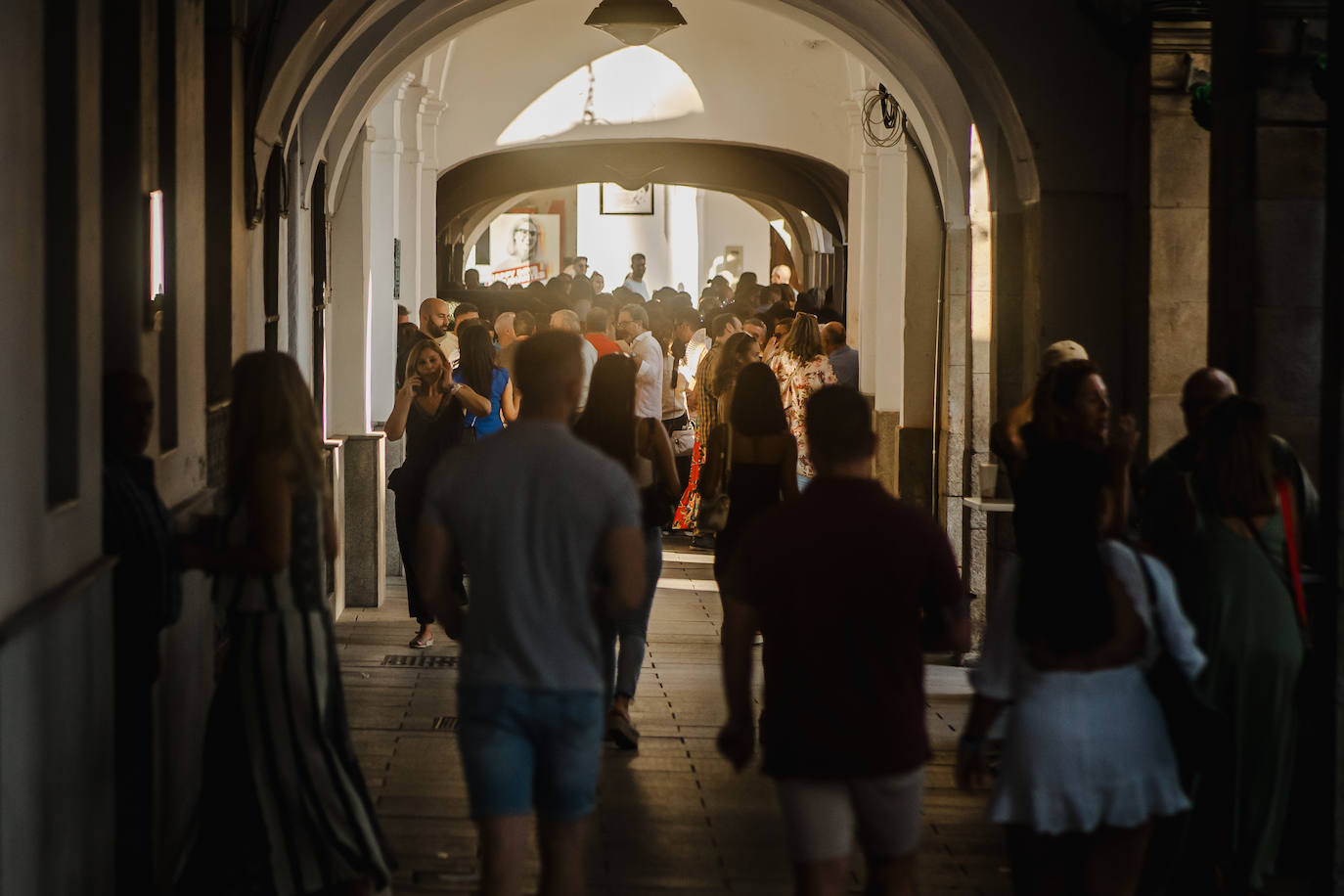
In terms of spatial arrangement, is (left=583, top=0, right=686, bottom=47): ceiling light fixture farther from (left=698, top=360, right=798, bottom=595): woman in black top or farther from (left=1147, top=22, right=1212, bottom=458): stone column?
(left=698, top=360, right=798, bottom=595): woman in black top

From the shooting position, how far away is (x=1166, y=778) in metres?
4.05

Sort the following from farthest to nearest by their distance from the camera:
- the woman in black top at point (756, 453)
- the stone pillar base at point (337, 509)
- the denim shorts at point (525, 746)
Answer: the stone pillar base at point (337, 509) → the woman in black top at point (756, 453) → the denim shorts at point (525, 746)

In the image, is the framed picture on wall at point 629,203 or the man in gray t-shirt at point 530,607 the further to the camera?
the framed picture on wall at point 629,203

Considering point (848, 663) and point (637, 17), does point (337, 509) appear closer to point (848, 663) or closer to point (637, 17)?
point (637, 17)

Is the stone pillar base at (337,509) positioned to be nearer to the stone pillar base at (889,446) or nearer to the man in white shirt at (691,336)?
the stone pillar base at (889,446)

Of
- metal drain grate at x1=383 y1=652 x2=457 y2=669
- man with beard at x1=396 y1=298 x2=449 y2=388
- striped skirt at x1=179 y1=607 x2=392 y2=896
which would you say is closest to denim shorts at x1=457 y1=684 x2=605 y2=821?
striped skirt at x1=179 y1=607 x2=392 y2=896

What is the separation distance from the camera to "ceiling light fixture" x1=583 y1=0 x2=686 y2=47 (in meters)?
A: 11.8

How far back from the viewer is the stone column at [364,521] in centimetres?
1153

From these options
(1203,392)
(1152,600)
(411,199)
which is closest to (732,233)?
(411,199)

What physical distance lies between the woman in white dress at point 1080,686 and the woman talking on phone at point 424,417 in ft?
18.3

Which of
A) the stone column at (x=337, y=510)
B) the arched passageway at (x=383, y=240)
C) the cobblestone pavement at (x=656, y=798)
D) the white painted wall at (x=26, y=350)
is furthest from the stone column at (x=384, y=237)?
the white painted wall at (x=26, y=350)

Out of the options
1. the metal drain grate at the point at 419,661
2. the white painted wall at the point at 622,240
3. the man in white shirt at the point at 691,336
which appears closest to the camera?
the metal drain grate at the point at 419,661

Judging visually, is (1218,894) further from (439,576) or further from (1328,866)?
(439,576)

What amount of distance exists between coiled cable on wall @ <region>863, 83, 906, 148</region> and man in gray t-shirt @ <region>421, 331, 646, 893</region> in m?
9.08
